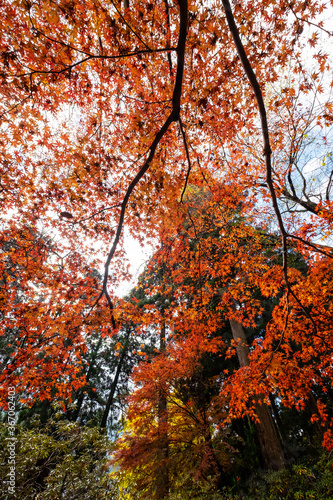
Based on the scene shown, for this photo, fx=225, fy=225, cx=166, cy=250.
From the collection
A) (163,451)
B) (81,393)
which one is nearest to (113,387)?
(81,393)

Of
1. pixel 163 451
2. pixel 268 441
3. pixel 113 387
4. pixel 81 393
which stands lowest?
pixel 268 441

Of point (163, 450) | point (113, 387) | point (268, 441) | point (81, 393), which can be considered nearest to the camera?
point (163, 450)

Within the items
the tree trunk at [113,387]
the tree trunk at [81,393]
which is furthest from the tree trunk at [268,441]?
the tree trunk at [81,393]

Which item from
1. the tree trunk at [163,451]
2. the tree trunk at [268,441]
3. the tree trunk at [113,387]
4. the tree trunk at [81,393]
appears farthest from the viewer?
the tree trunk at [81,393]

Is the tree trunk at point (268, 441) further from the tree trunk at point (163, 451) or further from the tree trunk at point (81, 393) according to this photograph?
the tree trunk at point (81, 393)

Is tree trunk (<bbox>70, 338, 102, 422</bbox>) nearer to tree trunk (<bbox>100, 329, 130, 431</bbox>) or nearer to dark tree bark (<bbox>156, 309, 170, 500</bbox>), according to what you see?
tree trunk (<bbox>100, 329, 130, 431</bbox>)

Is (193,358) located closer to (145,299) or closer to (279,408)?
(145,299)

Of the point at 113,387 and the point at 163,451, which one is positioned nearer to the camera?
the point at 163,451

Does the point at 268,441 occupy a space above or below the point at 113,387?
below

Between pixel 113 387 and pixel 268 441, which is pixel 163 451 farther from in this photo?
pixel 113 387

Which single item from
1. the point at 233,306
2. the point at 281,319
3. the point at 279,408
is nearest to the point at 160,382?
the point at 281,319

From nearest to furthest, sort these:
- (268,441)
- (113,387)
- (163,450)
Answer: (163,450)
(268,441)
(113,387)

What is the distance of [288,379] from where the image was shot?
16.9ft

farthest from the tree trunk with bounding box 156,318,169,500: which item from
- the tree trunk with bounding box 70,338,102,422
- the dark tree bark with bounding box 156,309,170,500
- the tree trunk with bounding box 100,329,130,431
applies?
the tree trunk with bounding box 70,338,102,422
